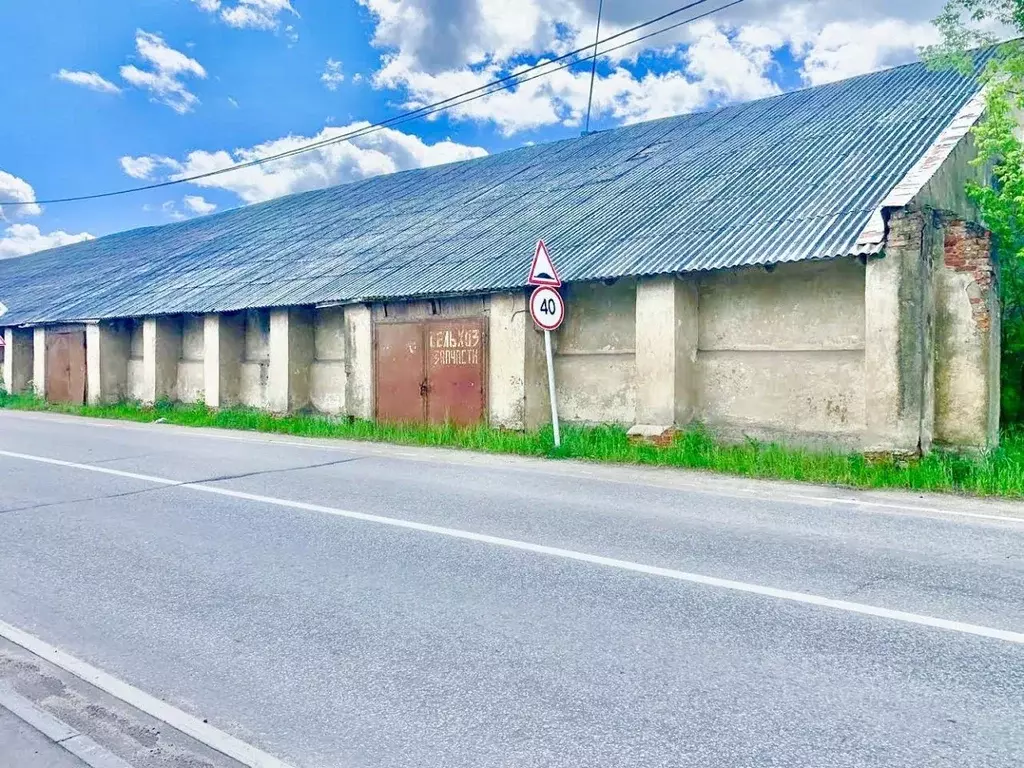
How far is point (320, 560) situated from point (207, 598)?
1.00 metres

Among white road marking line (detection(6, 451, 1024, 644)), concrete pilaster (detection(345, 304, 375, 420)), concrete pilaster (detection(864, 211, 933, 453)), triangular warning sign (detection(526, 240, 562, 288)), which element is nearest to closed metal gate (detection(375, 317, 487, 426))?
concrete pilaster (detection(345, 304, 375, 420))

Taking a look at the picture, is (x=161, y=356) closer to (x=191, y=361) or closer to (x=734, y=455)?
(x=191, y=361)

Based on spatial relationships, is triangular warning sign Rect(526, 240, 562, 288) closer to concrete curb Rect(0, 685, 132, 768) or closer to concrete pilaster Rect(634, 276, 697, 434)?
concrete pilaster Rect(634, 276, 697, 434)

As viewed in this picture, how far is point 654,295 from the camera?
40.9ft

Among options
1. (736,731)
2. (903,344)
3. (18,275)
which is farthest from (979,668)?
(18,275)

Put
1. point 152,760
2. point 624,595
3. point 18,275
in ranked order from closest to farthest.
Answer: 1. point 152,760
2. point 624,595
3. point 18,275

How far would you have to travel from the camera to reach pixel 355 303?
16.9m

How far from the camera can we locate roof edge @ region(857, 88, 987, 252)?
1032 centimetres

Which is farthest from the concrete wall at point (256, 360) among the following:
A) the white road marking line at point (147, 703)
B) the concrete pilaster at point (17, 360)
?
the white road marking line at point (147, 703)

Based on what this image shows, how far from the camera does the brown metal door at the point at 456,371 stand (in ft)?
49.4

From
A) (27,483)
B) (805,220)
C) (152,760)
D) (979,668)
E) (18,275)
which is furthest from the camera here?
(18,275)

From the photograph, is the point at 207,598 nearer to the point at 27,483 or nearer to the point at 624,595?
the point at 624,595

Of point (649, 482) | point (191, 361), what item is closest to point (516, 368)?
point (649, 482)

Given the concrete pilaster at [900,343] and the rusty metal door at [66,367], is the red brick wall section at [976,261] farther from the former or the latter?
the rusty metal door at [66,367]
